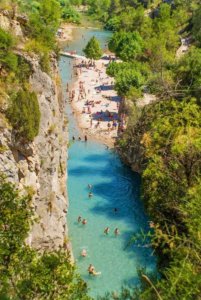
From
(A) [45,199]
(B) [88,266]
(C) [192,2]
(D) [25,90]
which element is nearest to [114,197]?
(B) [88,266]

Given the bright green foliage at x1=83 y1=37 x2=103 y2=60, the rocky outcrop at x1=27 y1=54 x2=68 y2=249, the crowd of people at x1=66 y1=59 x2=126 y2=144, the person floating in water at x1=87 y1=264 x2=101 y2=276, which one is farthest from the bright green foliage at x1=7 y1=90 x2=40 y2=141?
the bright green foliage at x1=83 y1=37 x2=103 y2=60

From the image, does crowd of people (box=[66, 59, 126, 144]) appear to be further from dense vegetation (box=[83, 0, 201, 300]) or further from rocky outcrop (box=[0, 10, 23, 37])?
rocky outcrop (box=[0, 10, 23, 37])

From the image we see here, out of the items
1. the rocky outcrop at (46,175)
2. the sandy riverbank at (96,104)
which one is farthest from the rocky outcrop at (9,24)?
the sandy riverbank at (96,104)

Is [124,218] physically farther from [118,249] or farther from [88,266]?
[88,266]

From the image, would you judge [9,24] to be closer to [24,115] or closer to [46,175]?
[24,115]

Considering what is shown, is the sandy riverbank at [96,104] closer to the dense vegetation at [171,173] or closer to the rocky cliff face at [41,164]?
the dense vegetation at [171,173]

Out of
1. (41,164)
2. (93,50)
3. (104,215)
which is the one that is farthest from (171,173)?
(93,50)
